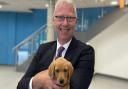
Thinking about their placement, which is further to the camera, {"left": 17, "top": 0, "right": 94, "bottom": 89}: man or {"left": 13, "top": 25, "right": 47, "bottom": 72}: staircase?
{"left": 13, "top": 25, "right": 47, "bottom": 72}: staircase

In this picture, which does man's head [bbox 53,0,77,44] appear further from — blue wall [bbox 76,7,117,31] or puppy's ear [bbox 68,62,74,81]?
blue wall [bbox 76,7,117,31]

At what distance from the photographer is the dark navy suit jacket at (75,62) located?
5.14ft

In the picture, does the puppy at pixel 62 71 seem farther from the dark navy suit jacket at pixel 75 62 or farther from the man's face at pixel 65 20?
the man's face at pixel 65 20

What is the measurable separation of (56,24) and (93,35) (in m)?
10.8

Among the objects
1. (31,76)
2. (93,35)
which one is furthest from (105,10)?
(31,76)

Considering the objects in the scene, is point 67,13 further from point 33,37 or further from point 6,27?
point 6,27

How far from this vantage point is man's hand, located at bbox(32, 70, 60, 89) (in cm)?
154

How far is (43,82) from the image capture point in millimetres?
1565

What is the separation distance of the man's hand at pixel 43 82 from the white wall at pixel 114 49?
884 cm

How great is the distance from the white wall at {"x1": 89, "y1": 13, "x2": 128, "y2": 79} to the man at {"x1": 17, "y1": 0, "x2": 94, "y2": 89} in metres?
8.70

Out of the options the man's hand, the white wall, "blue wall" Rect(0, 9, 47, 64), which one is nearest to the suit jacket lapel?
the man's hand

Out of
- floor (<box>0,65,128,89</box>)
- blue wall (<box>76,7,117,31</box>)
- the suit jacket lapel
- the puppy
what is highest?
blue wall (<box>76,7,117,31</box>)

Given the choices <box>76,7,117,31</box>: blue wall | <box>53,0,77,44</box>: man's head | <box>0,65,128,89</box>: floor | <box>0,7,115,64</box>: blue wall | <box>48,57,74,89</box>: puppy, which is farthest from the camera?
<box>0,7,115,64</box>: blue wall

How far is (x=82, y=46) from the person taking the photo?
1.70 meters
